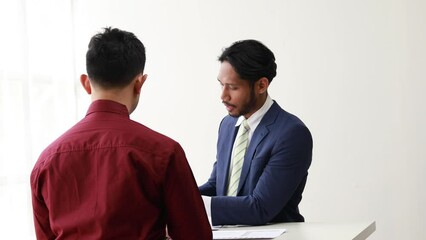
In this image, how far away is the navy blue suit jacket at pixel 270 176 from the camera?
2.32 metres

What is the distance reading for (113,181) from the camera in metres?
1.38

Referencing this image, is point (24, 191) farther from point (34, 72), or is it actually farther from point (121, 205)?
point (121, 205)

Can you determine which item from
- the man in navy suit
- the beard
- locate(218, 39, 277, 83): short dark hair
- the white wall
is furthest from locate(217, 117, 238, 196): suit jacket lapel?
the white wall

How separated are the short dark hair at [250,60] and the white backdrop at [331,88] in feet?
3.74

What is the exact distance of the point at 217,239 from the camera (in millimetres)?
2010

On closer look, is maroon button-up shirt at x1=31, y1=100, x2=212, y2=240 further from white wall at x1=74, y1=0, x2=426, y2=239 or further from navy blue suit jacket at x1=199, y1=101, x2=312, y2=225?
white wall at x1=74, y1=0, x2=426, y2=239

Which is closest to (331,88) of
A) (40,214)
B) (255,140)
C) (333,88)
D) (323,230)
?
(333,88)

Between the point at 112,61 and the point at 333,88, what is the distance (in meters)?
2.34

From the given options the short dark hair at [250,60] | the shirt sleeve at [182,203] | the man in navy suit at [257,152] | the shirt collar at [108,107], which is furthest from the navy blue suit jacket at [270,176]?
the shirt collar at [108,107]

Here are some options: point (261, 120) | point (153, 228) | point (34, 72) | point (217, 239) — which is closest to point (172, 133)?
point (34, 72)

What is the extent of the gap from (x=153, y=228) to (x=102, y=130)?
253 mm

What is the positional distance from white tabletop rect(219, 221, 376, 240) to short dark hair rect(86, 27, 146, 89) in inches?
32.7

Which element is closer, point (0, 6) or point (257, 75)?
point (257, 75)

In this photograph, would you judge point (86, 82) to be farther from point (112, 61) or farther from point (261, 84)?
point (261, 84)
